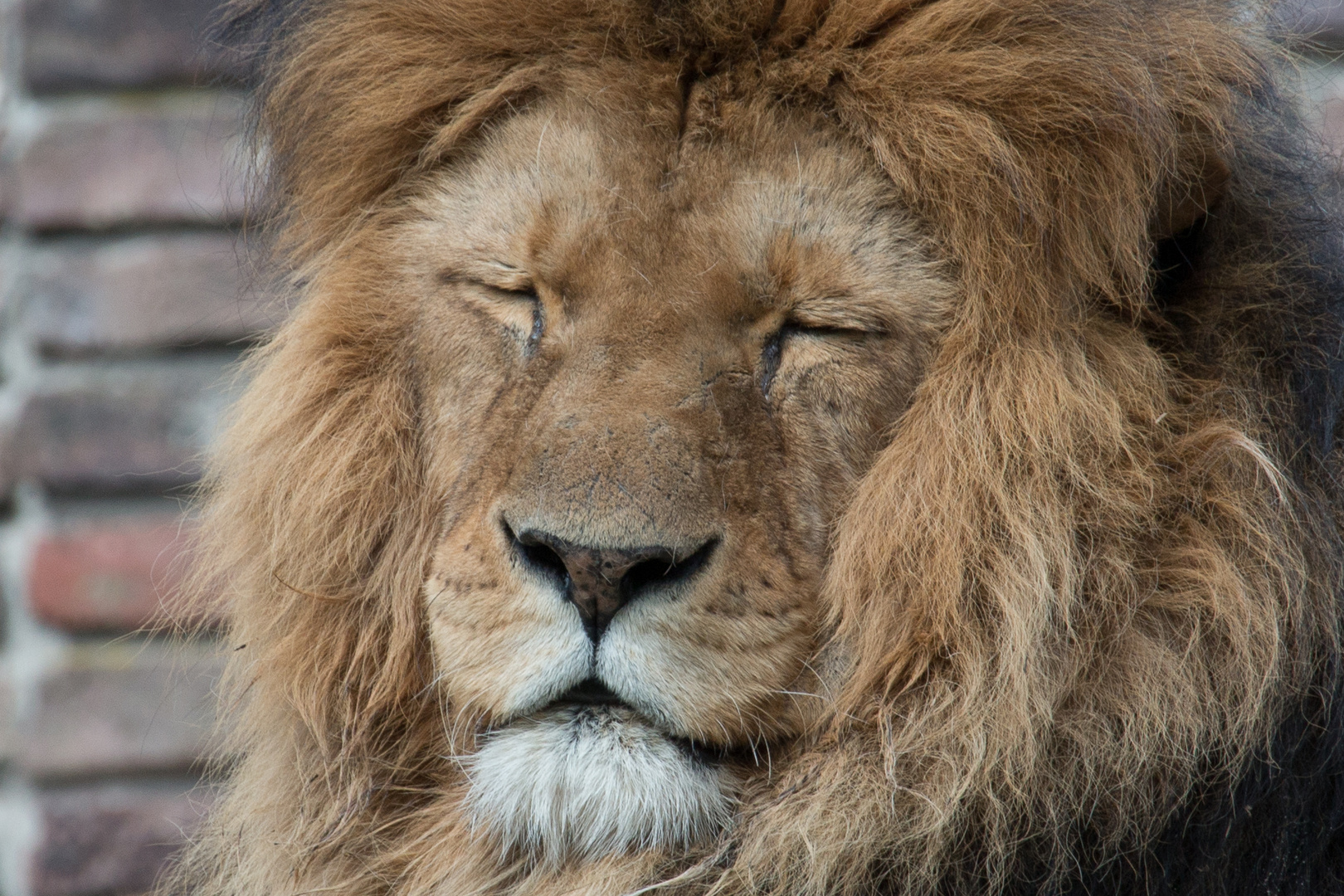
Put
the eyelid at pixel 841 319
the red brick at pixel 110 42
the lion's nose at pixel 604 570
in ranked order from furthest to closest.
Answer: the red brick at pixel 110 42 → the eyelid at pixel 841 319 → the lion's nose at pixel 604 570

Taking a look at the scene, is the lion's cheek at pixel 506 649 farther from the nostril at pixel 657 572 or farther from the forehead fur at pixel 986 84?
the forehead fur at pixel 986 84

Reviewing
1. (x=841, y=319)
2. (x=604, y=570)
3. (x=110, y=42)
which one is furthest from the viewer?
(x=110, y=42)

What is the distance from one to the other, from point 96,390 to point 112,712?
1.63ft

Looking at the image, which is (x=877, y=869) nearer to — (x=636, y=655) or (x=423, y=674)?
(x=636, y=655)

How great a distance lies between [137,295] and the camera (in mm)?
1954

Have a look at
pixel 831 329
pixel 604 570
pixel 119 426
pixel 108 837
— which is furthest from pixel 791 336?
pixel 108 837

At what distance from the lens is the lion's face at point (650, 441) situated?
978 mm

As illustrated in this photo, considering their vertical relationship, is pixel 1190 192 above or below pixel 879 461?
above

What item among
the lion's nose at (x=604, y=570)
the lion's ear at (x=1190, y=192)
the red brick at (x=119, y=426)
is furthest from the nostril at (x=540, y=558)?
the red brick at (x=119, y=426)

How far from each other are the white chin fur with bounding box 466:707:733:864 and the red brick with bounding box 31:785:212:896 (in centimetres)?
110

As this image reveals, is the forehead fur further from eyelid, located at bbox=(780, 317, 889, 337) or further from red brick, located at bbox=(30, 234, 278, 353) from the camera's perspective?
red brick, located at bbox=(30, 234, 278, 353)

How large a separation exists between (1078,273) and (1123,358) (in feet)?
0.27

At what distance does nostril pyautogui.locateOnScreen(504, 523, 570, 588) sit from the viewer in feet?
3.22

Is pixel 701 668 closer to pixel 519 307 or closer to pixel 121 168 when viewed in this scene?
pixel 519 307
